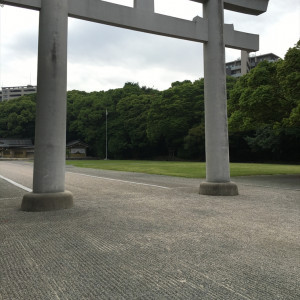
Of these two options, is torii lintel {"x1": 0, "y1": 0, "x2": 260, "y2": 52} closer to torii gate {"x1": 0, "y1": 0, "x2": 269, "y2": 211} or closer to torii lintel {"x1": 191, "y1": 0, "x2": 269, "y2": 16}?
torii gate {"x1": 0, "y1": 0, "x2": 269, "y2": 211}

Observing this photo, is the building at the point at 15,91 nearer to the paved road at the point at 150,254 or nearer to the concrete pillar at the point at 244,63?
the concrete pillar at the point at 244,63

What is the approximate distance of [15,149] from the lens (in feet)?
194

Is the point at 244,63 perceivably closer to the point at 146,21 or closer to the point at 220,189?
the point at 146,21

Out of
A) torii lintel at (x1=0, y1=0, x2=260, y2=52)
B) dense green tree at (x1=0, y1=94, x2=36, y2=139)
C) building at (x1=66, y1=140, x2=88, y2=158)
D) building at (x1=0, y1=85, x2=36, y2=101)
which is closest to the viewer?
torii lintel at (x1=0, y1=0, x2=260, y2=52)

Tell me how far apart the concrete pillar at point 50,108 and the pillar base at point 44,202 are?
19 mm

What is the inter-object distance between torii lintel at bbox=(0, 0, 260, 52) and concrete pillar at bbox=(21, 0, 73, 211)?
442 mm

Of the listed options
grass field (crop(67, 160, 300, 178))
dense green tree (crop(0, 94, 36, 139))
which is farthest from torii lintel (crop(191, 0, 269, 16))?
dense green tree (crop(0, 94, 36, 139))

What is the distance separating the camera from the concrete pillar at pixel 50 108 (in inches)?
224

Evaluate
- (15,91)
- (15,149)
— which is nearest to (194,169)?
(15,149)

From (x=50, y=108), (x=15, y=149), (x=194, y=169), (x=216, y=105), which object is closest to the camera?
(x=50, y=108)

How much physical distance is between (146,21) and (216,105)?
282cm

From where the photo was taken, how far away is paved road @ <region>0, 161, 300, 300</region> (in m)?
2.24

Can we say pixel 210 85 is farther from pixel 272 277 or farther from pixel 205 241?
pixel 272 277

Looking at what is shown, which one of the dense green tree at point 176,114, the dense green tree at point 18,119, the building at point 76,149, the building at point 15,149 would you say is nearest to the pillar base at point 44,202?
the dense green tree at point 176,114
